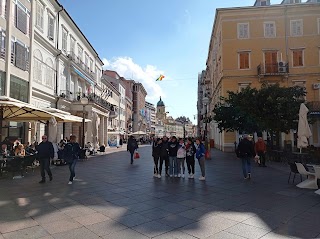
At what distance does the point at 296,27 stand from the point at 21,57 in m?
28.2

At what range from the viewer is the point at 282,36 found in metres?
30.3

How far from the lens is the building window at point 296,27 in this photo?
30.3m

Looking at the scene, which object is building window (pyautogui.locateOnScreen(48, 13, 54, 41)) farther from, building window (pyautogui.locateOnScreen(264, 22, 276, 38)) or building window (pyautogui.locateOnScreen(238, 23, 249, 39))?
building window (pyautogui.locateOnScreen(264, 22, 276, 38))

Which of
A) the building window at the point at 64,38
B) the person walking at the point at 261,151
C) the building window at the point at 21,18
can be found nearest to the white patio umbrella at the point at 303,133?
the person walking at the point at 261,151

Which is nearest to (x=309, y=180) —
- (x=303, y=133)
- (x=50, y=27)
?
(x=303, y=133)

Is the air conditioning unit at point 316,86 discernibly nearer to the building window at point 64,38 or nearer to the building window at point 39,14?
the building window at point 64,38

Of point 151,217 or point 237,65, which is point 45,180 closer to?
point 151,217

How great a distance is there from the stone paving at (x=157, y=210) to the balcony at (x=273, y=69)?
22.4 meters

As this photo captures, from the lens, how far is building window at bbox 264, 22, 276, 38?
3048 cm

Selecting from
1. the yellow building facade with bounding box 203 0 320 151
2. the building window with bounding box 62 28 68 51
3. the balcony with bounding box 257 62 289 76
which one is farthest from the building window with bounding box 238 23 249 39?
the building window with bounding box 62 28 68 51

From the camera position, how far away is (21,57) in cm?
1898

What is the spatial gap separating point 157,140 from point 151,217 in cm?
592

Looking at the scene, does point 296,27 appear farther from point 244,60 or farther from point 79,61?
point 79,61

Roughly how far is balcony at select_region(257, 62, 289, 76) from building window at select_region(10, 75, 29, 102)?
913 inches
